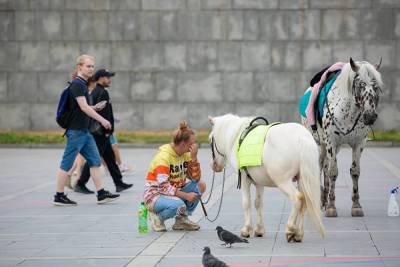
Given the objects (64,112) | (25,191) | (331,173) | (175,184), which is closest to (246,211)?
(175,184)

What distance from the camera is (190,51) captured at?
3066cm

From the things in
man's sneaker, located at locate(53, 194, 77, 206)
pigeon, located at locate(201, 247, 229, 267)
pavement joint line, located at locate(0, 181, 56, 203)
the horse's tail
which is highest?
the horse's tail

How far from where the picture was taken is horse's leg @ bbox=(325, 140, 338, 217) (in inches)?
531

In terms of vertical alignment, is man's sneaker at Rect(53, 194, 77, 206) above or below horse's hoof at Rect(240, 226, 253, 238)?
below

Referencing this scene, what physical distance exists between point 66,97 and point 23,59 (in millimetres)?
16168

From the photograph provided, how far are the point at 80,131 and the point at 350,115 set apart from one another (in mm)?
3986

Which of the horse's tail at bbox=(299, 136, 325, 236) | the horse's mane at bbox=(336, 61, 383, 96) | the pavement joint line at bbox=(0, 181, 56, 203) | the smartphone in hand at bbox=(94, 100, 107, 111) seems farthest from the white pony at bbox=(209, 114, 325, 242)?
the pavement joint line at bbox=(0, 181, 56, 203)

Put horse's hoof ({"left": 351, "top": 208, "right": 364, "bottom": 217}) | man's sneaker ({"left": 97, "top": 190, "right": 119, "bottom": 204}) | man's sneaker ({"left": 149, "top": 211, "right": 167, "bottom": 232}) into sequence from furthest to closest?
man's sneaker ({"left": 97, "top": 190, "right": 119, "bottom": 204}) < horse's hoof ({"left": 351, "top": 208, "right": 364, "bottom": 217}) < man's sneaker ({"left": 149, "top": 211, "right": 167, "bottom": 232})

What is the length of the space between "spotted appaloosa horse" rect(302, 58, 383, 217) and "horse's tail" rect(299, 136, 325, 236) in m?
2.48

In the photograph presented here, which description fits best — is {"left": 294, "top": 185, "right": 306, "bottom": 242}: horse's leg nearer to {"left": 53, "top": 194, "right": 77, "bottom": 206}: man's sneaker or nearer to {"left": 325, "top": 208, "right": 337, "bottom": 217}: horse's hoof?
{"left": 325, "top": 208, "right": 337, "bottom": 217}: horse's hoof

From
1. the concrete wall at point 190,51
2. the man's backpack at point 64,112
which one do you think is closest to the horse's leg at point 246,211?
the man's backpack at point 64,112

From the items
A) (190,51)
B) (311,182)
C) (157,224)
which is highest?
(190,51)

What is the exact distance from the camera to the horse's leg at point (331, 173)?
44.3 feet

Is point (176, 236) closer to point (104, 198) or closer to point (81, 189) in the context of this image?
point (104, 198)
